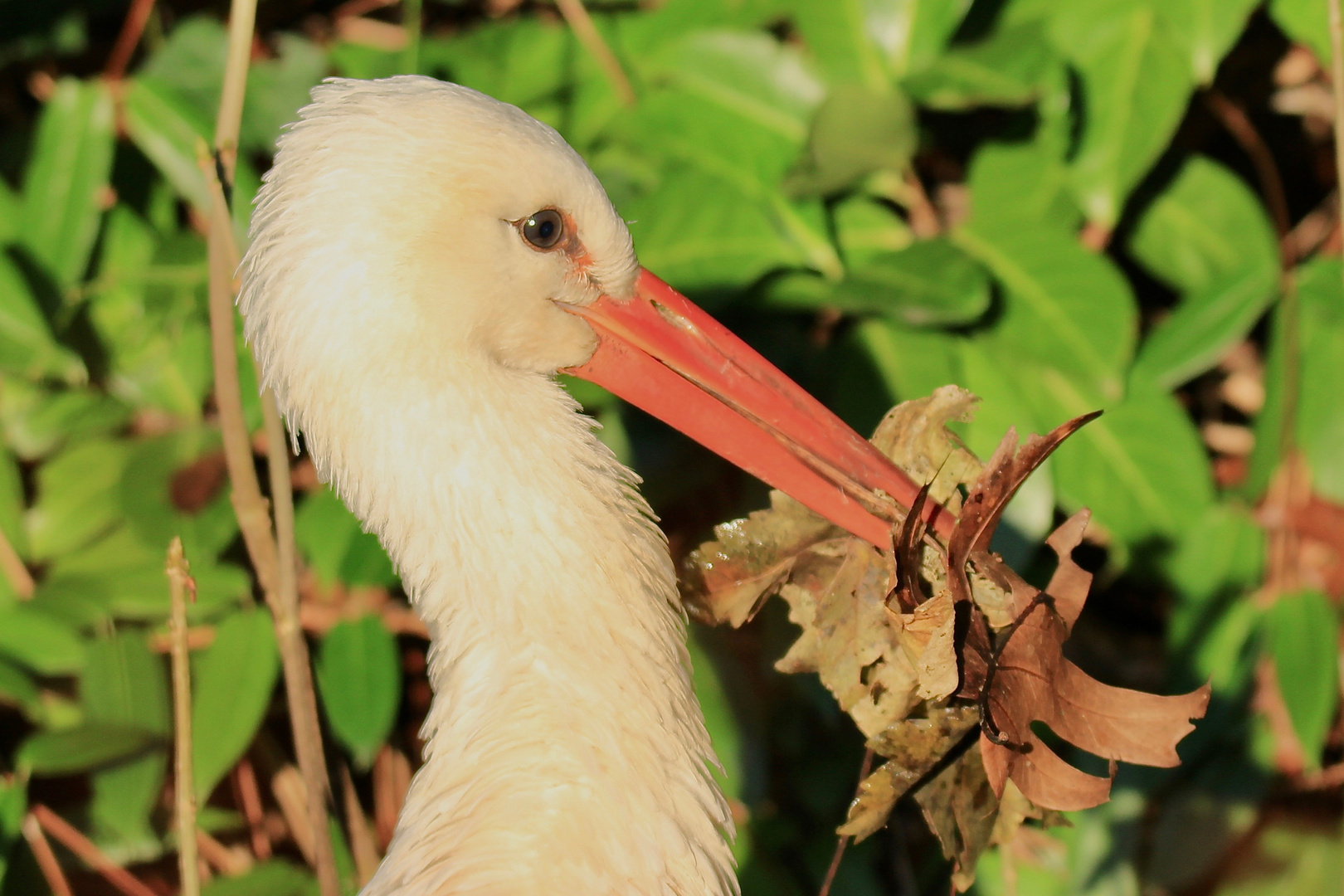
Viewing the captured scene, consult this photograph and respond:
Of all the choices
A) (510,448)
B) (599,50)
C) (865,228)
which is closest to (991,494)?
(510,448)

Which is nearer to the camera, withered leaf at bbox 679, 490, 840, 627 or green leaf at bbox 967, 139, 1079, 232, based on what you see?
withered leaf at bbox 679, 490, 840, 627

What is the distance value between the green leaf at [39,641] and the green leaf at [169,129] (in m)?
0.74

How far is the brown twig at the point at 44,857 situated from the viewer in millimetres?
1977

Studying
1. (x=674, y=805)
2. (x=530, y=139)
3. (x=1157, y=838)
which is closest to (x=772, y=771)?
(x=1157, y=838)

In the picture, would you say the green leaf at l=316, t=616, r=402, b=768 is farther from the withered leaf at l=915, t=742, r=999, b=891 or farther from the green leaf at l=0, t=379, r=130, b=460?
the withered leaf at l=915, t=742, r=999, b=891

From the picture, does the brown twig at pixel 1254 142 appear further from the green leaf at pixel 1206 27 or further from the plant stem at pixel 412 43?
the plant stem at pixel 412 43

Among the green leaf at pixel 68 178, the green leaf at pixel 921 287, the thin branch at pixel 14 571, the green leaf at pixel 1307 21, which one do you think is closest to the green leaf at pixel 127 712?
the thin branch at pixel 14 571

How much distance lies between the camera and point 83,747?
75.5 inches

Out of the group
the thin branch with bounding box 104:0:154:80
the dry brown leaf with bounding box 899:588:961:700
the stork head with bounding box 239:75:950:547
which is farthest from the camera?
the thin branch with bounding box 104:0:154:80

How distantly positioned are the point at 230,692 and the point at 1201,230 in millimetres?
1803

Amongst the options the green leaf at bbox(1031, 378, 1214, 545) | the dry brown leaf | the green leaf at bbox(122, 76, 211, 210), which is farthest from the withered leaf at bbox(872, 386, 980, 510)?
the green leaf at bbox(122, 76, 211, 210)

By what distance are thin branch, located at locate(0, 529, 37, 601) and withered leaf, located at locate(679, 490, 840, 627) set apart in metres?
1.41

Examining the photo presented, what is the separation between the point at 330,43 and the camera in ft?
7.58

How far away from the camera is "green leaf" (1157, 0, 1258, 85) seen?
1.81m
